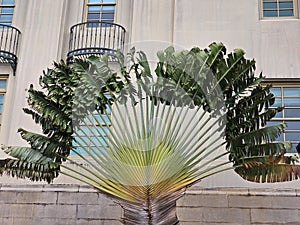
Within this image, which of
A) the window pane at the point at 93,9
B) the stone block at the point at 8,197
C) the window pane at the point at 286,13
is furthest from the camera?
the window pane at the point at 93,9

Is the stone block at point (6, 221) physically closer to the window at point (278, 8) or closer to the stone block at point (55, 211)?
the stone block at point (55, 211)

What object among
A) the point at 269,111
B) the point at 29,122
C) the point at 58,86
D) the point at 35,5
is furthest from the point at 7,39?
the point at 269,111

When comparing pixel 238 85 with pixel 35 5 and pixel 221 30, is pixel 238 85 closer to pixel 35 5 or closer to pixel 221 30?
pixel 221 30

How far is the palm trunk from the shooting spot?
9938 mm

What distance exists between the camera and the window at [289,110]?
488 inches

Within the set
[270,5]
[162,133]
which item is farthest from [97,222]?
[270,5]

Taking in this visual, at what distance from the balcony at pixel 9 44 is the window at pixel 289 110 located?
22.8ft

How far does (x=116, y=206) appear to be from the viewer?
12.0 meters

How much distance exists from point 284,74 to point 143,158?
15.9ft

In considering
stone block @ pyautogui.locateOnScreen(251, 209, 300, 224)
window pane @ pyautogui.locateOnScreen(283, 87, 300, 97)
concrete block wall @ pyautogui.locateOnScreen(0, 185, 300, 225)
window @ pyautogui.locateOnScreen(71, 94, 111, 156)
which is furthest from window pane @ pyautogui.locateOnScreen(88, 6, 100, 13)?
stone block @ pyautogui.locateOnScreen(251, 209, 300, 224)

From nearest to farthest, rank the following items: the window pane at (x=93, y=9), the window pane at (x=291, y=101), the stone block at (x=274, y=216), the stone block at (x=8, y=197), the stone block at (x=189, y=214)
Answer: the stone block at (x=274, y=216) < the stone block at (x=189, y=214) < the stone block at (x=8, y=197) < the window pane at (x=291, y=101) < the window pane at (x=93, y=9)

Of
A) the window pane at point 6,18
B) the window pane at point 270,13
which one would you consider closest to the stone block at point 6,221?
the window pane at point 6,18

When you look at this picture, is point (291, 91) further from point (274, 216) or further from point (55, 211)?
point (55, 211)

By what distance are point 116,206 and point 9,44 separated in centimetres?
548
